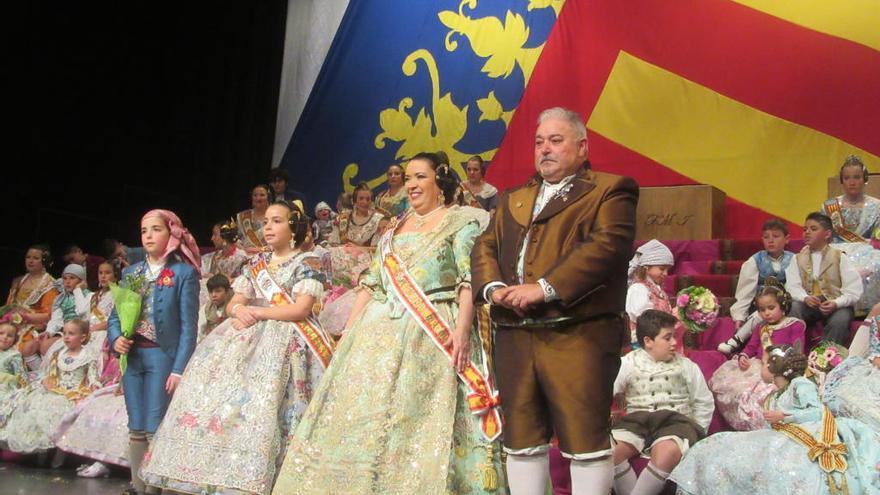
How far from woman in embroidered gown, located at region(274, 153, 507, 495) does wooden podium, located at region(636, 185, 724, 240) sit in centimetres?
447

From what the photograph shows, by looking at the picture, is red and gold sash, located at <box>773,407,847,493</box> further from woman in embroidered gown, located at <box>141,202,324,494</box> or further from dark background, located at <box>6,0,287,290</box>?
dark background, located at <box>6,0,287,290</box>

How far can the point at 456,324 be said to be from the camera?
3.97 m

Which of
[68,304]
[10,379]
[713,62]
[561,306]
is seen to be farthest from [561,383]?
[713,62]

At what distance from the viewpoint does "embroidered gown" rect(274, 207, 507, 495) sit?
3.79m

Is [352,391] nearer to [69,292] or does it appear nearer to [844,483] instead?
[844,483]

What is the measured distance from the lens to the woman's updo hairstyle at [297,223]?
4.81 metres

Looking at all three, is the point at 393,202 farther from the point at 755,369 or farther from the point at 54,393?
the point at 755,369

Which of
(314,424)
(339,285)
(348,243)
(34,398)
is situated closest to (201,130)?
(348,243)

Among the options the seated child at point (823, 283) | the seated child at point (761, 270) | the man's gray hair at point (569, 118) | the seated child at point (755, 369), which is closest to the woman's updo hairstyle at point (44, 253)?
the seated child at point (761, 270)

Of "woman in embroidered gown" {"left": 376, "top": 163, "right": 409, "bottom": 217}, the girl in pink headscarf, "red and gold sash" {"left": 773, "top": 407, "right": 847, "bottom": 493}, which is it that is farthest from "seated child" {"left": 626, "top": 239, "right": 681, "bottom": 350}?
"woman in embroidered gown" {"left": 376, "top": 163, "right": 409, "bottom": 217}

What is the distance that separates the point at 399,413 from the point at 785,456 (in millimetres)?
1408

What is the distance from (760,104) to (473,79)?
290 centimetres

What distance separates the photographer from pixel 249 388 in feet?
14.7

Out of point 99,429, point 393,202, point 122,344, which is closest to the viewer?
point 122,344
